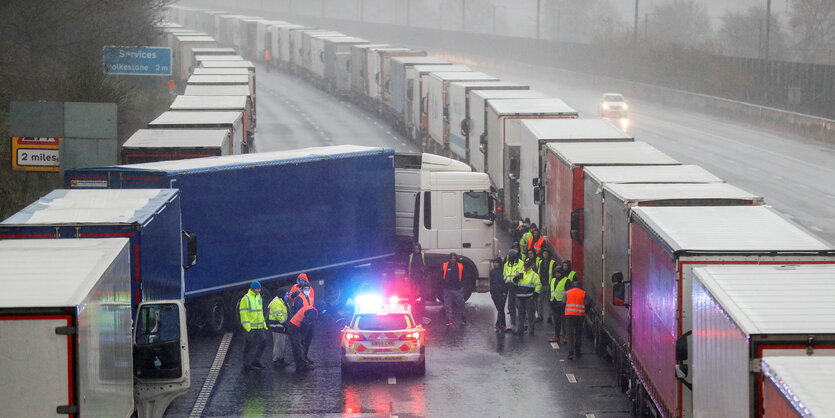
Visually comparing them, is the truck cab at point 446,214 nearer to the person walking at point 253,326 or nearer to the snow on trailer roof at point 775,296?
the person walking at point 253,326

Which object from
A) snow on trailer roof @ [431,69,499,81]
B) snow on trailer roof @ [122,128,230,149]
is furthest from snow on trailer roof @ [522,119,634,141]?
snow on trailer roof @ [431,69,499,81]

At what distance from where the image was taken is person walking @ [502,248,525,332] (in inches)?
982

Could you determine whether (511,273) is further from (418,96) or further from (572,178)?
(418,96)

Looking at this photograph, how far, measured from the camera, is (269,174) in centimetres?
2566

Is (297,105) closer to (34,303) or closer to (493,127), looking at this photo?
(493,127)

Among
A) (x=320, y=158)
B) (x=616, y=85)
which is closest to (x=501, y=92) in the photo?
(x=320, y=158)

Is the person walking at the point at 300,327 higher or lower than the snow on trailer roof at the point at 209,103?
lower

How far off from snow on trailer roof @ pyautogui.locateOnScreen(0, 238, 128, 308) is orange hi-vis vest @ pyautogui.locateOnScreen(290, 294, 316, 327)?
8.03 metres

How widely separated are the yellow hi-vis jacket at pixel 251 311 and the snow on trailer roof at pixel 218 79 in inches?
1080

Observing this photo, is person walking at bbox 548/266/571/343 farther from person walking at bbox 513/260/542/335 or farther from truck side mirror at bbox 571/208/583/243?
truck side mirror at bbox 571/208/583/243

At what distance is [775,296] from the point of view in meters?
11.7

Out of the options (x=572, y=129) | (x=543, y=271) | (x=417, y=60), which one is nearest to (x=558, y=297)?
(x=543, y=271)

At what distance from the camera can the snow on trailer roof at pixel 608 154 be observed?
26.0 metres

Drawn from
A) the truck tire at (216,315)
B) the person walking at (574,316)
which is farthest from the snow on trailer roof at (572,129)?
the truck tire at (216,315)
